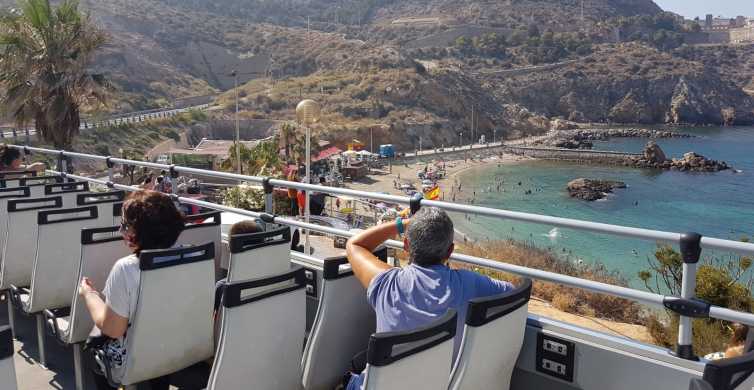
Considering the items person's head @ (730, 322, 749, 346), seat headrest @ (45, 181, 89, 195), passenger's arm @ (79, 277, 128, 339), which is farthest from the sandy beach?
passenger's arm @ (79, 277, 128, 339)

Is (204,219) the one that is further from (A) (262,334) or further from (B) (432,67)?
(B) (432,67)

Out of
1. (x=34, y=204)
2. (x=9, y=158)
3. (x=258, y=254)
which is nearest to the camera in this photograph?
(x=258, y=254)

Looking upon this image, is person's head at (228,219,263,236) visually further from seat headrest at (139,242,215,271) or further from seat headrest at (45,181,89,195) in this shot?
seat headrest at (45,181,89,195)

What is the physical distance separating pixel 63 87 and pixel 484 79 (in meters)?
118

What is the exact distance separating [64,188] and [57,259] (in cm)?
175

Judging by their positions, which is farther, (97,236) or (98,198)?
(98,198)

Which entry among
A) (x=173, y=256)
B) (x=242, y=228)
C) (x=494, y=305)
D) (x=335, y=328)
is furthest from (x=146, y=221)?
(x=494, y=305)

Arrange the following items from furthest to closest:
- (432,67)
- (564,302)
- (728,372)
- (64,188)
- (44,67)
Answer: (432,67)
(44,67)
(564,302)
(64,188)
(728,372)

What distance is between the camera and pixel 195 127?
6962cm

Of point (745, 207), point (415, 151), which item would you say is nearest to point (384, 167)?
point (415, 151)

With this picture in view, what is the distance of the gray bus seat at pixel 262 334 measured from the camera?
247 centimetres

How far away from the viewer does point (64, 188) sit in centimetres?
528

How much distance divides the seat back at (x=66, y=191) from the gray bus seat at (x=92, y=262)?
5.27 ft

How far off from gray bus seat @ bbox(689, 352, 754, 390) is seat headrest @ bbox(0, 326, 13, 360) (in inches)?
82.4
